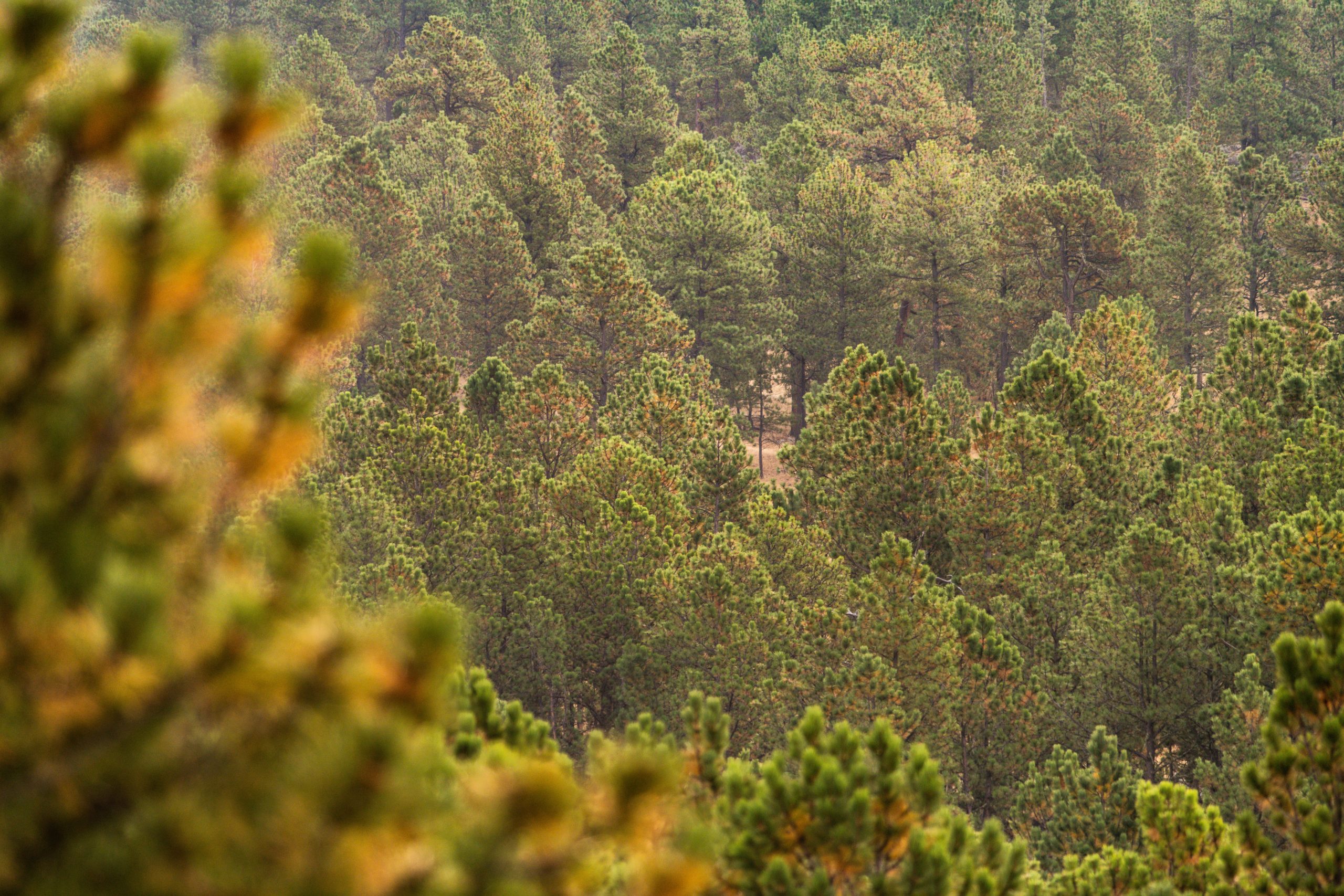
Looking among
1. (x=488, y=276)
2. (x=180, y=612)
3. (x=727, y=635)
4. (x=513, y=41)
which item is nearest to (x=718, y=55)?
(x=513, y=41)

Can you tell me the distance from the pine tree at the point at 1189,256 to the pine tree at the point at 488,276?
16.9 meters

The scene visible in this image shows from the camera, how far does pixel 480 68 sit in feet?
145

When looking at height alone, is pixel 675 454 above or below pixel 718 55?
below

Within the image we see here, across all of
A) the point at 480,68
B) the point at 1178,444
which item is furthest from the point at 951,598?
the point at 480,68

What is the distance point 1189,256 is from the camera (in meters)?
31.3

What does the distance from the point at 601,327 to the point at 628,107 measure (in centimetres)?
1435

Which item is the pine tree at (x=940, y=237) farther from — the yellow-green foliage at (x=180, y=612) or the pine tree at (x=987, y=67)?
the yellow-green foliage at (x=180, y=612)

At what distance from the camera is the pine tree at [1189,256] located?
31344 mm

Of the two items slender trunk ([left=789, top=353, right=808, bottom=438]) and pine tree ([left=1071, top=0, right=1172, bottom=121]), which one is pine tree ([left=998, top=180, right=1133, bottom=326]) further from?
pine tree ([left=1071, top=0, right=1172, bottom=121])

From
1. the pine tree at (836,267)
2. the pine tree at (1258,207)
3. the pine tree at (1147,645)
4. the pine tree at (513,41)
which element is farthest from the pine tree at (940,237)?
the pine tree at (513,41)

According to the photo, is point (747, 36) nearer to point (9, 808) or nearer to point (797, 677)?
point (797, 677)

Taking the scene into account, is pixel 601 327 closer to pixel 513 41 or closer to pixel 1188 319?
pixel 1188 319

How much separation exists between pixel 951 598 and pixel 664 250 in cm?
1901

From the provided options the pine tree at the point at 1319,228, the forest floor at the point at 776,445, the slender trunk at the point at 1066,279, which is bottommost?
the forest floor at the point at 776,445
